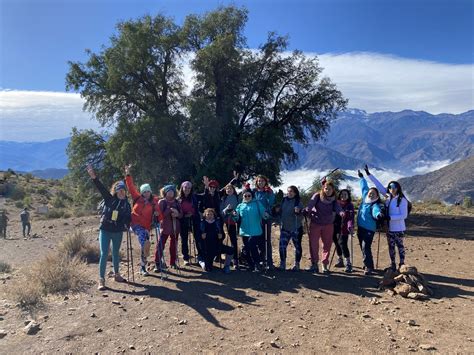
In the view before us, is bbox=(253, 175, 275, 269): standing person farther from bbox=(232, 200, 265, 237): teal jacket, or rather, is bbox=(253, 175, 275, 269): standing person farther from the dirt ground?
the dirt ground

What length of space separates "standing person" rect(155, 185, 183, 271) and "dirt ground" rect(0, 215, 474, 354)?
1.70 feet

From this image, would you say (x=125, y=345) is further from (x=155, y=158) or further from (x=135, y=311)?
(x=155, y=158)

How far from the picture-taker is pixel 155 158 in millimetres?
20484

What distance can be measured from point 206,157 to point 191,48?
20.2 ft

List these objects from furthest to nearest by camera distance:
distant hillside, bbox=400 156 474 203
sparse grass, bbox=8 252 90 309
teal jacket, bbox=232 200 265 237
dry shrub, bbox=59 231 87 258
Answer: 1. distant hillside, bbox=400 156 474 203
2. dry shrub, bbox=59 231 87 258
3. teal jacket, bbox=232 200 265 237
4. sparse grass, bbox=8 252 90 309

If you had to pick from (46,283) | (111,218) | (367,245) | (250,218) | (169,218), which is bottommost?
(46,283)

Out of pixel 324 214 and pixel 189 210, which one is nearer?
pixel 324 214

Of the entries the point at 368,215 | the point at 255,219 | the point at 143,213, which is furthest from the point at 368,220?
the point at 143,213

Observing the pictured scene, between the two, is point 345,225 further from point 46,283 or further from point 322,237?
point 46,283

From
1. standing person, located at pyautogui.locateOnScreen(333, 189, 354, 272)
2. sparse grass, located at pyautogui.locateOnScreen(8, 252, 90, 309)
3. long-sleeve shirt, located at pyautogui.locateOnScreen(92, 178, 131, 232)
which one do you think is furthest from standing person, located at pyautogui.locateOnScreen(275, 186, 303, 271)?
sparse grass, located at pyautogui.locateOnScreen(8, 252, 90, 309)

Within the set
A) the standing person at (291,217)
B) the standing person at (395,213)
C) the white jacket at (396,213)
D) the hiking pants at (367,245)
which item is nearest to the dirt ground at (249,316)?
the hiking pants at (367,245)

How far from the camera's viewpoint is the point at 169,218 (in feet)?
31.5

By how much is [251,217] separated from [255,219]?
4.0 inches

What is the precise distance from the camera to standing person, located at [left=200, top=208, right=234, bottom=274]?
9.48 metres
